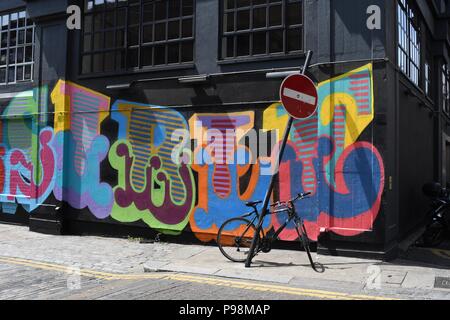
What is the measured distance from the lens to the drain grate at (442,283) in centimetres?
654

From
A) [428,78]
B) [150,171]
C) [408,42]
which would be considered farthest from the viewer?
[428,78]

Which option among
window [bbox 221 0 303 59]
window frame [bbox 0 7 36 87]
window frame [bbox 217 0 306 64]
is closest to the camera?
window frame [bbox 217 0 306 64]

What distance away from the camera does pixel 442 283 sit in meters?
6.71

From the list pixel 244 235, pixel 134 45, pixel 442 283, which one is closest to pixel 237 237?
pixel 244 235

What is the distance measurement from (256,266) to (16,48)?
31.6ft

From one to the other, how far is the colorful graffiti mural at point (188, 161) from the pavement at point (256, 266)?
71 cm

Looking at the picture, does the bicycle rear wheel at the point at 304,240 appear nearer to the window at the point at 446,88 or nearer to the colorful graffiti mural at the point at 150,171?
the colorful graffiti mural at the point at 150,171

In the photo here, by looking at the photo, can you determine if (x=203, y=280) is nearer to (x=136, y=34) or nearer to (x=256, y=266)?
(x=256, y=266)

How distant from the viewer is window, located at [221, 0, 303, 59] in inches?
363

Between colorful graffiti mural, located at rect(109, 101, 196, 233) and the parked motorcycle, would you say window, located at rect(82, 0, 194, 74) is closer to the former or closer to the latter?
colorful graffiti mural, located at rect(109, 101, 196, 233)

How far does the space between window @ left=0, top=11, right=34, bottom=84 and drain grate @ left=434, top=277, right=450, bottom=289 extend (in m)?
11.0

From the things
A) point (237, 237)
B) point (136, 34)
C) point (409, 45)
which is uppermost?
point (136, 34)

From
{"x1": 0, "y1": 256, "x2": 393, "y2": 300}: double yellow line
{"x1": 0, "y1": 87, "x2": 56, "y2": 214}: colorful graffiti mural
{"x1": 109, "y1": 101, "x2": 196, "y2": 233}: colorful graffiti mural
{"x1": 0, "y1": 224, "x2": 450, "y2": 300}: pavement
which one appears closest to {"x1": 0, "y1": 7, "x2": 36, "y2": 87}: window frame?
{"x1": 0, "y1": 87, "x2": 56, "y2": 214}: colorful graffiti mural
